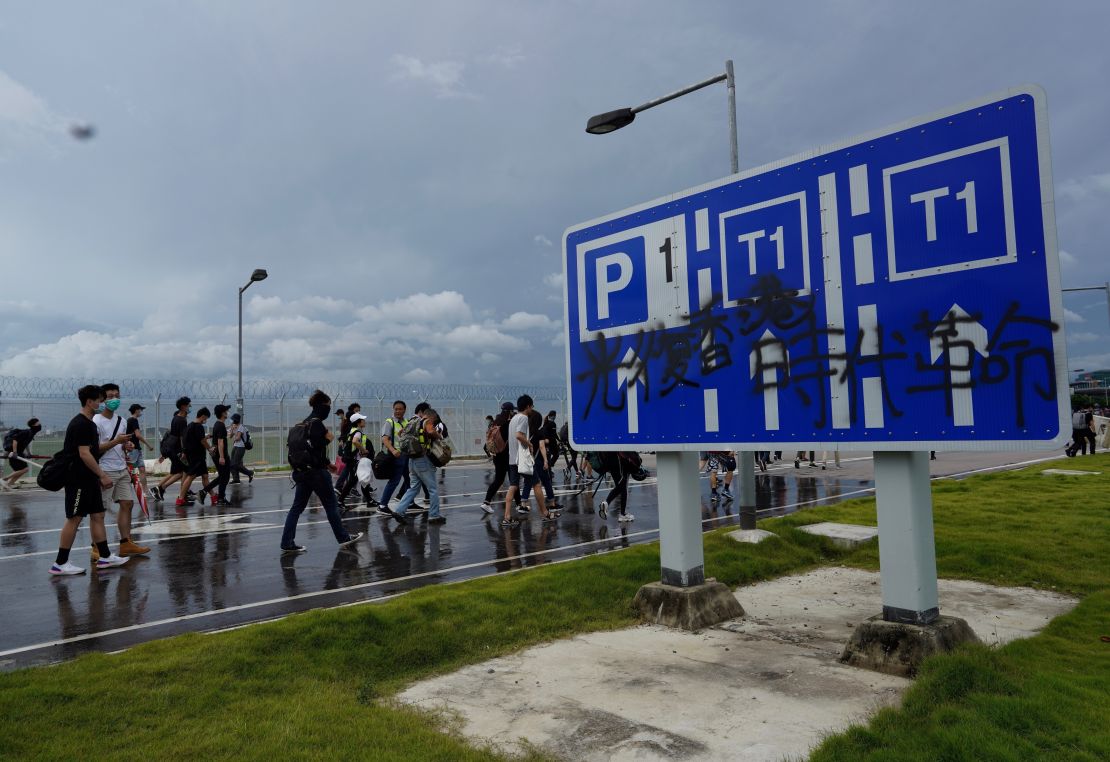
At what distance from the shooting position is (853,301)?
15.8 feet

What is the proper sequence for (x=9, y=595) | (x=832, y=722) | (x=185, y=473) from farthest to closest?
(x=185, y=473)
(x=9, y=595)
(x=832, y=722)

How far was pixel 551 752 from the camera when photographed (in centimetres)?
350

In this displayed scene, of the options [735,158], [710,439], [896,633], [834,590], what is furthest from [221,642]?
[735,158]

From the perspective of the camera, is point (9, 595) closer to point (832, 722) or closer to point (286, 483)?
point (832, 722)

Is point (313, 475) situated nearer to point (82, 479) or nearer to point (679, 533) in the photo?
point (82, 479)

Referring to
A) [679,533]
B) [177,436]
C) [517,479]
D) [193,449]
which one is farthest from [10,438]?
[679,533]

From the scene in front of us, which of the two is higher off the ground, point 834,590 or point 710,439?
point 710,439

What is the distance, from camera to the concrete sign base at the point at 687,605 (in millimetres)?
5547

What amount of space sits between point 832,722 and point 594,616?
228 centimetres

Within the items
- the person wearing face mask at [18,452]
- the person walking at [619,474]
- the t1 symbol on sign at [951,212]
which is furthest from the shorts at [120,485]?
the person wearing face mask at [18,452]

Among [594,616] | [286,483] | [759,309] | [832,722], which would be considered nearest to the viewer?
[832,722]

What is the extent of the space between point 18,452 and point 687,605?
18.4 metres

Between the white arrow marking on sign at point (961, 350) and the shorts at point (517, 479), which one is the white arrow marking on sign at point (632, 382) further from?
the shorts at point (517, 479)

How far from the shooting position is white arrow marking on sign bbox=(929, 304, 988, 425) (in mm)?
4305
